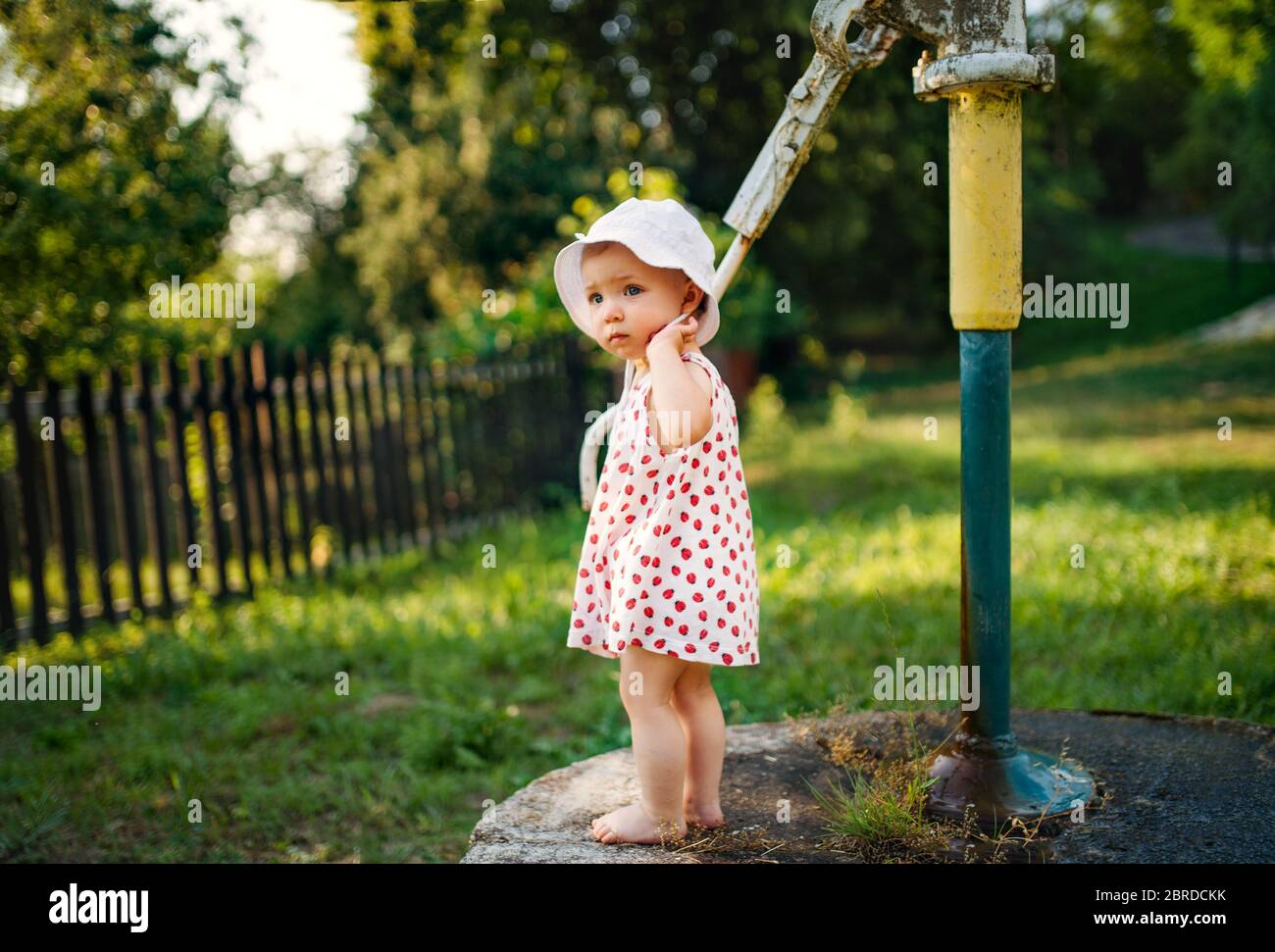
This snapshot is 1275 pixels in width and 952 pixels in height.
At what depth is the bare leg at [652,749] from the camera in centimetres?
242

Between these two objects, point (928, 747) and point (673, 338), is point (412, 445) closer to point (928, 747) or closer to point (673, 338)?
point (928, 747)

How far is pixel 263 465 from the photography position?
6578 mm

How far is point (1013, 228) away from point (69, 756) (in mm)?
3611

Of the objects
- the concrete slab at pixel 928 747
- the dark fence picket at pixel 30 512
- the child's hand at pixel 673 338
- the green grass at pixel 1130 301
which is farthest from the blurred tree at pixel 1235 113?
the dark fence picket at pixel 30 512

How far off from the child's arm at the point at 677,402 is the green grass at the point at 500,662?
1.74 m

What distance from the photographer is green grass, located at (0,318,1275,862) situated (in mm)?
3666

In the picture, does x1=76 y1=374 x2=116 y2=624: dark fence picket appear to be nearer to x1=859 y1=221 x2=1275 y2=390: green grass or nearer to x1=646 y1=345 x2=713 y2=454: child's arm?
x1=646 y1=345 x2=713 y2=454: child's arm

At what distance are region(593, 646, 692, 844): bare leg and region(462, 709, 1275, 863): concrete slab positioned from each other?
1.6 inches

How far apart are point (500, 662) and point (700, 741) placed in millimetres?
2616

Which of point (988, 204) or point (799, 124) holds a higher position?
point (799, 124)

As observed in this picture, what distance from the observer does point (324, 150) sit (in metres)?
17.1

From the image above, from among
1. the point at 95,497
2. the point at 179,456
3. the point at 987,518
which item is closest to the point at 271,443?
the point at 179,456
